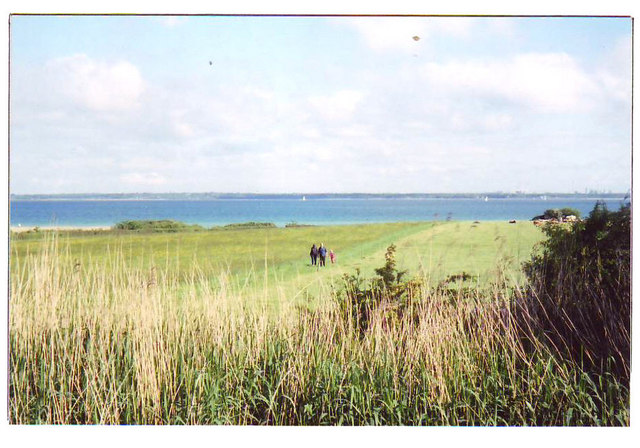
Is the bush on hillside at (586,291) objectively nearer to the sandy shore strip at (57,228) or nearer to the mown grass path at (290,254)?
the mown grass path at (290,254)

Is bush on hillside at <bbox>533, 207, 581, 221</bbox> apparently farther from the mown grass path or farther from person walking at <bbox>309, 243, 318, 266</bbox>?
person walking at <bbox>309, 243, 318, 266</bbox>

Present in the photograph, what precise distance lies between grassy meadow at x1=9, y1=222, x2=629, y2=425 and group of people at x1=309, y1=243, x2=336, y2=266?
47 mm

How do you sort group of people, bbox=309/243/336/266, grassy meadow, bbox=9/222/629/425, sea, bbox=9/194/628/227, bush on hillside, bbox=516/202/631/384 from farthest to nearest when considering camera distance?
1. group of people, bbox=309/243/336/266
2. sea, bbox=9/194/628/227
3. bush on hillside, bbox=516/202/631/384
4. grassy meadow, bbox=9/222/629/425

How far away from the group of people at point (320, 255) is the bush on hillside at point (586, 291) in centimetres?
138

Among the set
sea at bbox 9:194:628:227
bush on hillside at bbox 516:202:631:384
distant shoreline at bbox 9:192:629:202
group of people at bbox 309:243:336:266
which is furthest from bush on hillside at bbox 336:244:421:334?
bush on hillside at bbox 516:202:631:384

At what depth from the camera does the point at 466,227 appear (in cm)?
416

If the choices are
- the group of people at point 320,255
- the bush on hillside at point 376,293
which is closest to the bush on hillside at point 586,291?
the bush on hillside at point 376,293

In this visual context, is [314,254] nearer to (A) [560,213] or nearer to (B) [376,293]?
(B) [376,293]

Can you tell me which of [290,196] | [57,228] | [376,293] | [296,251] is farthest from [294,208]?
[57,228]

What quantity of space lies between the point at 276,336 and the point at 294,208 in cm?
92

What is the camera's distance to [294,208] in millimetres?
4145

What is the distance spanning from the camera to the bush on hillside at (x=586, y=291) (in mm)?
3934

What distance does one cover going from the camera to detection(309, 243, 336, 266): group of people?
4164 mm
